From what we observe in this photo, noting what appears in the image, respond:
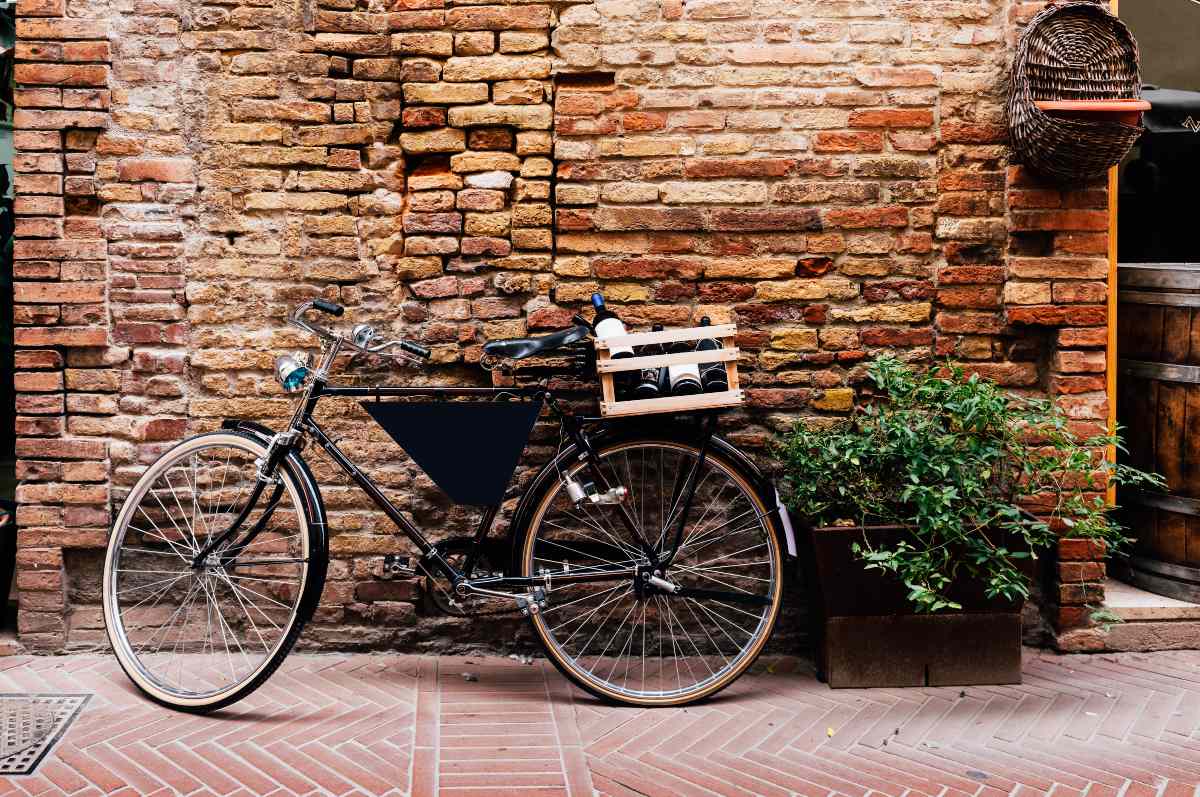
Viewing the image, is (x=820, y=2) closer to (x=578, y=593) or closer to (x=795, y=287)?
(x=795, y=287)

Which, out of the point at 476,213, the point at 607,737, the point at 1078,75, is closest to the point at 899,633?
the point at 607,737

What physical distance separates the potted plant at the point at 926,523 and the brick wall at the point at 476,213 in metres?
0.34

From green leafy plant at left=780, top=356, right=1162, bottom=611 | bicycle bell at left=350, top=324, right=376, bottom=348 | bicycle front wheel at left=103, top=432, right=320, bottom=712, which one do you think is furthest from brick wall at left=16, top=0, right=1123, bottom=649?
bicycle bell at left=350, top=324, right=376, bottom=348

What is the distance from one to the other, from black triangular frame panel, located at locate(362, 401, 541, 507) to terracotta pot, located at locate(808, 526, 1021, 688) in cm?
119

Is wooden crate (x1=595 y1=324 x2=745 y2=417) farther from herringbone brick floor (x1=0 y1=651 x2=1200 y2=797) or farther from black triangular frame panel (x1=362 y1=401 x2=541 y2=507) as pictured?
herringbone brick floor (x1=0 y1=651 x2=1200 y2=797)

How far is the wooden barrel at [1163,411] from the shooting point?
430 centimetres

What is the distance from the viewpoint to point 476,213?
4273 mm

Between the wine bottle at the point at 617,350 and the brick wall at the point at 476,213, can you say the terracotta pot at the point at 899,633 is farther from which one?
the wine bottle at the point at 617,350

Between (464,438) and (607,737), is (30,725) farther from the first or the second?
(607,737)

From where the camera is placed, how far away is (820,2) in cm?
422

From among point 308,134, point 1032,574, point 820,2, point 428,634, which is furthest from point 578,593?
point 820,2

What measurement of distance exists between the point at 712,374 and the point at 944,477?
937 mm

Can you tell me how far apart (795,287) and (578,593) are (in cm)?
156

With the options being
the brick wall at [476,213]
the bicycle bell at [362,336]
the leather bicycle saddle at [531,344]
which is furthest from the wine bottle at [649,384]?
the bicycle bell at [362,336]
